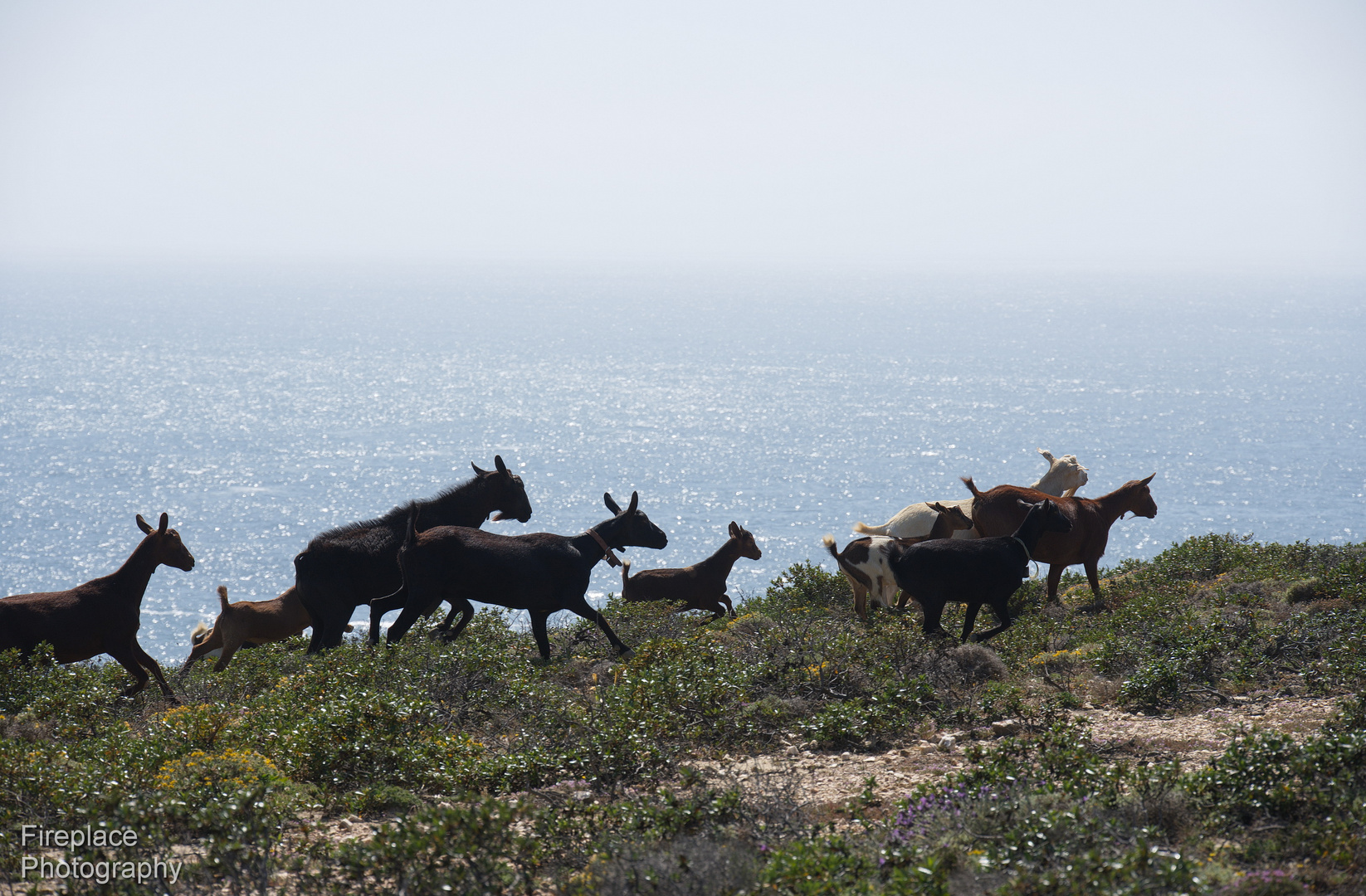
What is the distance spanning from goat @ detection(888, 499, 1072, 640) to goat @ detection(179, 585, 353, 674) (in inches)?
319

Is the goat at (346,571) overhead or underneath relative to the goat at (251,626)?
overhead

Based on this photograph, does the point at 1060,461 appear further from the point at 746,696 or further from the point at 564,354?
the point at 564,354

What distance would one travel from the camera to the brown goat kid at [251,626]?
49.0 ft

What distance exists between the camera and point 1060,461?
58.0 feet

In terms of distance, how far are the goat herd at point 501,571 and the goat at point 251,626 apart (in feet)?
0.08

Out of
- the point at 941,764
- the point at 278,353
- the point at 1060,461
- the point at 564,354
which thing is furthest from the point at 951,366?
the point at 941,764

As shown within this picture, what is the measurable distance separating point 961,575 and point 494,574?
5.67m

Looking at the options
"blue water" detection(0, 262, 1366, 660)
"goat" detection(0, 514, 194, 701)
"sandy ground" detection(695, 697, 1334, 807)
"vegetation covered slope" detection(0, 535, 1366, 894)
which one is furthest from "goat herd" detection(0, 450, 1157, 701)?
"blue water" detection(0, 262, 1366, 660)

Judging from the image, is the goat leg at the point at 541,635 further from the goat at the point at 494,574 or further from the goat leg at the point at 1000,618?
the goat leg at the point at 1000,618

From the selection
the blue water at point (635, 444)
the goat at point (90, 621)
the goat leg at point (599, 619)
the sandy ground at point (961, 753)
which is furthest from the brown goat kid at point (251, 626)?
the blue water at point (635, 444)

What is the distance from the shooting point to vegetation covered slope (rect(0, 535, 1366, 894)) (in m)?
5.90

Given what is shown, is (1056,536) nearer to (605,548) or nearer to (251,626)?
(605,548)

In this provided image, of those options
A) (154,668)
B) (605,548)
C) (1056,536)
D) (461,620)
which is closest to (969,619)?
(1056,536)

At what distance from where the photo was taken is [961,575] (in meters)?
11.9
